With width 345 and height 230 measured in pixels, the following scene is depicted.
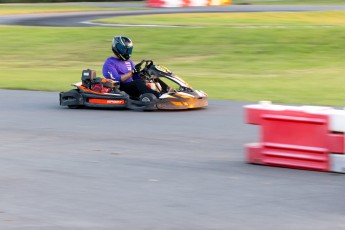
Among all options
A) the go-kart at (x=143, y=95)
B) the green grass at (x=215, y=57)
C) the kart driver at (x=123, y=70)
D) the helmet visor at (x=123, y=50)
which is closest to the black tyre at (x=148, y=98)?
the go-kart at (x=143, y=95)

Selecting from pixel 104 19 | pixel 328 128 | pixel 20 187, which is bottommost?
pixel 20 187

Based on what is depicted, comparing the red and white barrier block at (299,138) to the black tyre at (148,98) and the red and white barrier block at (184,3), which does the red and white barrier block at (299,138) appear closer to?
the black tyre at (148,98)

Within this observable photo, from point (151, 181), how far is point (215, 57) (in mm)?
15222

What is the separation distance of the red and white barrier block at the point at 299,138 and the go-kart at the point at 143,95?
4.09 meters

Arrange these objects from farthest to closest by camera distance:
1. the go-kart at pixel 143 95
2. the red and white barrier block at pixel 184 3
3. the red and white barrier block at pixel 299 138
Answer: the red and white barrier block at pixel 184 3
the go-kart at pixel 143 95
the red and white barrier block at pixel 299 138

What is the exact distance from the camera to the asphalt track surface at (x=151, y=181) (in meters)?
6.30

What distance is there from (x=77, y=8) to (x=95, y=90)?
103ft

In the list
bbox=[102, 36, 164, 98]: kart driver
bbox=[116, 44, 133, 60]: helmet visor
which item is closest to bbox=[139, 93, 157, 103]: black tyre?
bbox=[102, 36, 164, 98]: kart driver

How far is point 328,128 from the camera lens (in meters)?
7.82

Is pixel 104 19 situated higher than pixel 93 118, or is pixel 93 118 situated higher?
pixel 104 19

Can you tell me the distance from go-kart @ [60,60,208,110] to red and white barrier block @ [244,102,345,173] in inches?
161

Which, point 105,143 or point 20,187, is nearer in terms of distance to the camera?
point 20,187

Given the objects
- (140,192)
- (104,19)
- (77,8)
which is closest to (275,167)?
(140,192)

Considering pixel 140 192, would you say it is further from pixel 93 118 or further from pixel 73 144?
pixel 93 118
